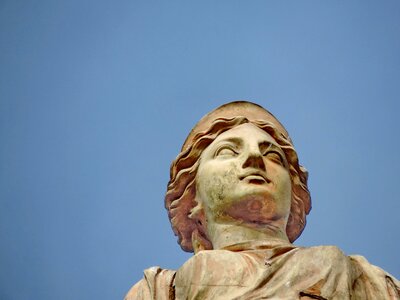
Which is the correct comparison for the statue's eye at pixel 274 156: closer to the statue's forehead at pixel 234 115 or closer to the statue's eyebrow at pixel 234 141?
the statue's eyebrow at pixel 234 141

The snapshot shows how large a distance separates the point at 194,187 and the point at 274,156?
920mm

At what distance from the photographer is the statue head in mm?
7566

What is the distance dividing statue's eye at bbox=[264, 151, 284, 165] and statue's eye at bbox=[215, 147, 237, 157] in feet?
1.14

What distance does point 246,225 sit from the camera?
754cm

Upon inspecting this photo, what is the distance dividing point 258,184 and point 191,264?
132 centimetres

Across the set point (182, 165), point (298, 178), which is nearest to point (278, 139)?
point (298, 178)

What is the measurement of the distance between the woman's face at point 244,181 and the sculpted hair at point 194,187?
0.82 ft

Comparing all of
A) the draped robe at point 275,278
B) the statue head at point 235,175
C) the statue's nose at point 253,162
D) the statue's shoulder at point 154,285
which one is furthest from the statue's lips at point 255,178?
the statue's shoulder at point 154,285

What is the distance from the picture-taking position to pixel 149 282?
22.7ft

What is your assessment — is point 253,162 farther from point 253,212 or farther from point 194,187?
point 194,187

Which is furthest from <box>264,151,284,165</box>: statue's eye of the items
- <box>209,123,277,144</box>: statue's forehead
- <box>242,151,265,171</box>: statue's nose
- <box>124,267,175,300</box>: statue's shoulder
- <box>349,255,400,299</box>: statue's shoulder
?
<box>124,267,175,300</box>: statue's shoulder

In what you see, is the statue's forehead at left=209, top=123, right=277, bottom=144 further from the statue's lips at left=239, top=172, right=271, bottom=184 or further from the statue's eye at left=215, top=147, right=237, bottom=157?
the statue's lips at left=239, top=172, right=271, bottom=184

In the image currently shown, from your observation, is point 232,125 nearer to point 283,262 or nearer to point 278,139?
point 278,139

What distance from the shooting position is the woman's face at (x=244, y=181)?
24.7 feet
